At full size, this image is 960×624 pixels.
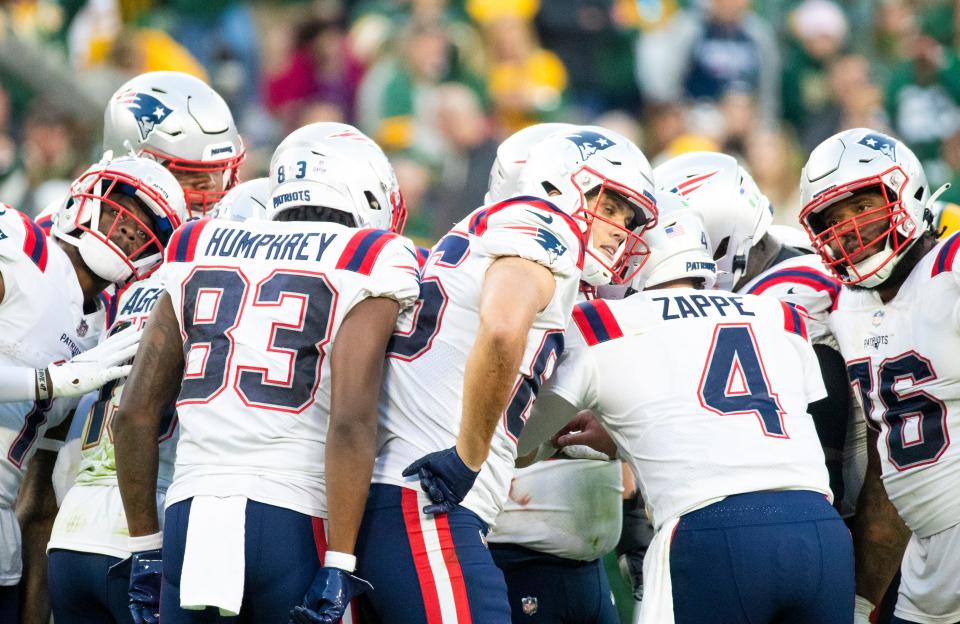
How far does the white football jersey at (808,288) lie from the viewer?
17.9 ft

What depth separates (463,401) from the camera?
4.26 meters

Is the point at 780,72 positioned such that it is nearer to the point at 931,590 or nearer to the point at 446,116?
the point at 446,116

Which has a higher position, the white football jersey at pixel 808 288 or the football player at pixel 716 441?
the white football jersey at pixel 808 288

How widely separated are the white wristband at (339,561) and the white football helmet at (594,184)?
1.30 m

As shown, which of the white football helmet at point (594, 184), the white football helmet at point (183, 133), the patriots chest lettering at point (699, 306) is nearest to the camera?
the patriots chest lettering at point (699, 306)

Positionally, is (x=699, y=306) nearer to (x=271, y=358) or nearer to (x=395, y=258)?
(x=395, y=258)

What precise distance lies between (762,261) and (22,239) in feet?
9.83

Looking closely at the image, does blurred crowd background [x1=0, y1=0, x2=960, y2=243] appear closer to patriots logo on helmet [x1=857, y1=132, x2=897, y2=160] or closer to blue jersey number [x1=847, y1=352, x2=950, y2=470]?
patriots logo on helmet [x1=857, y1=132, x2=897, y2=160]

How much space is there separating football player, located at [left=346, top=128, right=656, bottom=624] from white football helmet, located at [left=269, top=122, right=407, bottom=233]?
1.08 feet

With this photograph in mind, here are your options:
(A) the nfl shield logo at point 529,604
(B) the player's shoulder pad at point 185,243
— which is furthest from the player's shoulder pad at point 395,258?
(A) the nfl shield logo at point 529,604

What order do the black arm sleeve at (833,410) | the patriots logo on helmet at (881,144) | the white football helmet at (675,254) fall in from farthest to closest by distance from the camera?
1. the black arm sleeve at (833,410)
2. the patriots logo on helmet at (881,144)
3. the white football helmet at (675,254)

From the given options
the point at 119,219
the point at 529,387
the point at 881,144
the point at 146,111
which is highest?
the point at 146,111

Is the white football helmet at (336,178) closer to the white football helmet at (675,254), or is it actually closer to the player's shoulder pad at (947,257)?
the white football helmet at (675,254)

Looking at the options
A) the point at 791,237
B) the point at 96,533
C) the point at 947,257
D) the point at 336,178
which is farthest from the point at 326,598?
the point at 791,237
